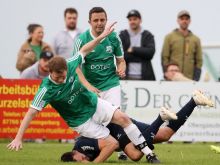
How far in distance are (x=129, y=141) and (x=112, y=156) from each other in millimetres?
1984

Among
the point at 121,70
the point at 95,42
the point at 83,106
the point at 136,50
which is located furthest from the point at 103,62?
the point at 136,50

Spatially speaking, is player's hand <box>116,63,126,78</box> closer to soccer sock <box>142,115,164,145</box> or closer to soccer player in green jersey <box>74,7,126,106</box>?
soccer player in green jersey <box>74,7,126,106</box>

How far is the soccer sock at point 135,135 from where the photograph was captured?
59.0 ft

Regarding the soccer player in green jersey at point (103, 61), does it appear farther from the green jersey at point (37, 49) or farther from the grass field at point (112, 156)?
the green jersey at point (37, 49)

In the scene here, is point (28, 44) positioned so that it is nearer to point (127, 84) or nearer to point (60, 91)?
point (127, 84)

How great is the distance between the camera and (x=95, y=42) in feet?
59.8

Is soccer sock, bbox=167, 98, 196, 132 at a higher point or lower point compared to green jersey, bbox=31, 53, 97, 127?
lower

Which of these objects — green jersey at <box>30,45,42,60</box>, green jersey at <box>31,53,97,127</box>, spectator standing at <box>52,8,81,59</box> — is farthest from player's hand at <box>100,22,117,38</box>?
green jersey at <box>30,45,42,60</box>

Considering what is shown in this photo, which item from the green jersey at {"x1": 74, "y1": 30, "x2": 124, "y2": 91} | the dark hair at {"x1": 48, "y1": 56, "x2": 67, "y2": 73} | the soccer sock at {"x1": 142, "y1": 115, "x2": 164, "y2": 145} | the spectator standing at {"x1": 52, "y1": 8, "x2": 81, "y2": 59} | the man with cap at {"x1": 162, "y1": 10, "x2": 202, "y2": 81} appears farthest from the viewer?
the man with cap at {"x1": 162, "y1": 10, "x2": 202, "y2": 81}

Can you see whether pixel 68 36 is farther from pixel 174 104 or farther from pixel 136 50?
pixel 174 104

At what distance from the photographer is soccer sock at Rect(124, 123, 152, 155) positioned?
708 inches

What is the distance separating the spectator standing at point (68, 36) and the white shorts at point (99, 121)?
6.64m

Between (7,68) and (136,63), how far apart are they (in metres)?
4.27

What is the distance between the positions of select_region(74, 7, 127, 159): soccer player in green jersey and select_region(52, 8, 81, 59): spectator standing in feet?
17.3
